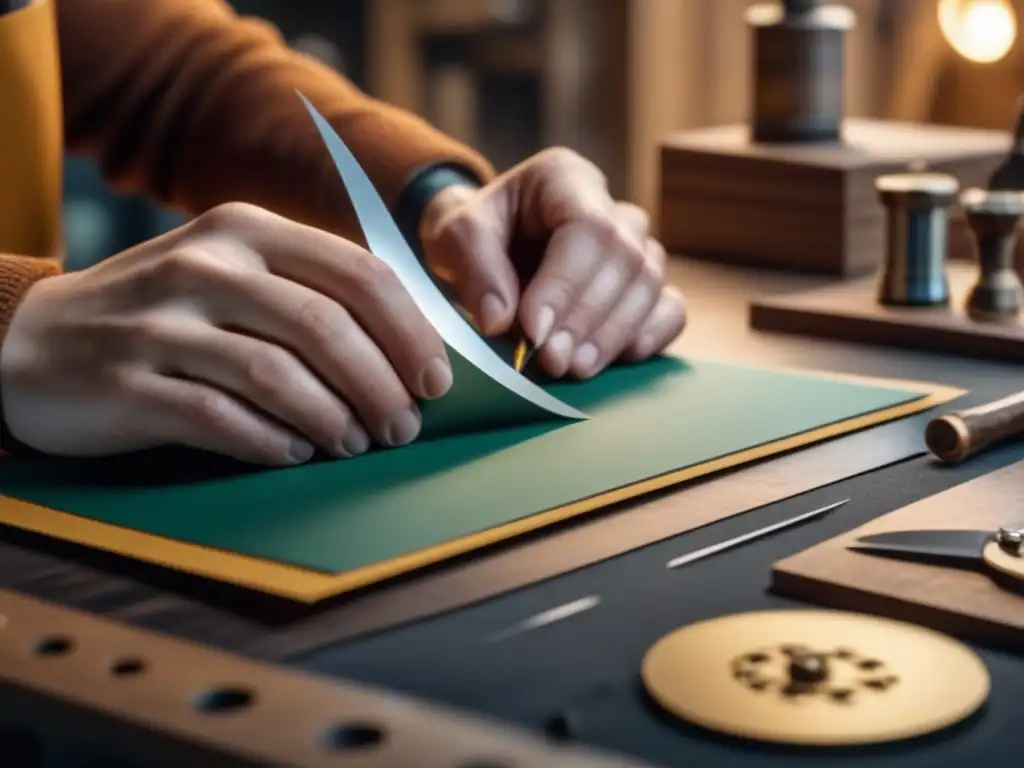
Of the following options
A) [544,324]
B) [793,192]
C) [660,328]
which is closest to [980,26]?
[793,192]

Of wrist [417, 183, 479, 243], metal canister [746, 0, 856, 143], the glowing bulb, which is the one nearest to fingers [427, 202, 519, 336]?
wrist [417, 183, 479, 243]

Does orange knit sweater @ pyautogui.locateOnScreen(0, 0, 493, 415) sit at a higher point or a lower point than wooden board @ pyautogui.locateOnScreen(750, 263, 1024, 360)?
higher

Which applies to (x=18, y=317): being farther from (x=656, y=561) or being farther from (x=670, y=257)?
(x=670, y=257)

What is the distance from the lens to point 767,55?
67.4 inches

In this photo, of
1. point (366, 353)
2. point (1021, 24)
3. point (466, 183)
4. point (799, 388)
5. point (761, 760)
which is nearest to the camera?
point (761, 760)

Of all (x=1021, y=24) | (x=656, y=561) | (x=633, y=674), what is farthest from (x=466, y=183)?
(x=1021, y=24)

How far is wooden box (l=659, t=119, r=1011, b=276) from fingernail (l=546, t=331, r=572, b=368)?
59 cm

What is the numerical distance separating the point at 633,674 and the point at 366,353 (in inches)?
11.9

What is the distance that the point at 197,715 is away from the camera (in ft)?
1.72

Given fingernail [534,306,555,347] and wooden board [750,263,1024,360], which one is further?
wooden board [750,263,1024,360]

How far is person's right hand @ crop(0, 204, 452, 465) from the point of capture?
820mm

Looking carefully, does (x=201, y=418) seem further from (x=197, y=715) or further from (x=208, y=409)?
Result: (x=197, y=715)

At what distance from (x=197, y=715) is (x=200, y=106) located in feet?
3.55

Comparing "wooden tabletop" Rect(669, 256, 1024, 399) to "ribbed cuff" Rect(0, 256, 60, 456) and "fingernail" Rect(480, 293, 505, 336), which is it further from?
"ribbed cuff" Rect(0, 256, 60, 456)
